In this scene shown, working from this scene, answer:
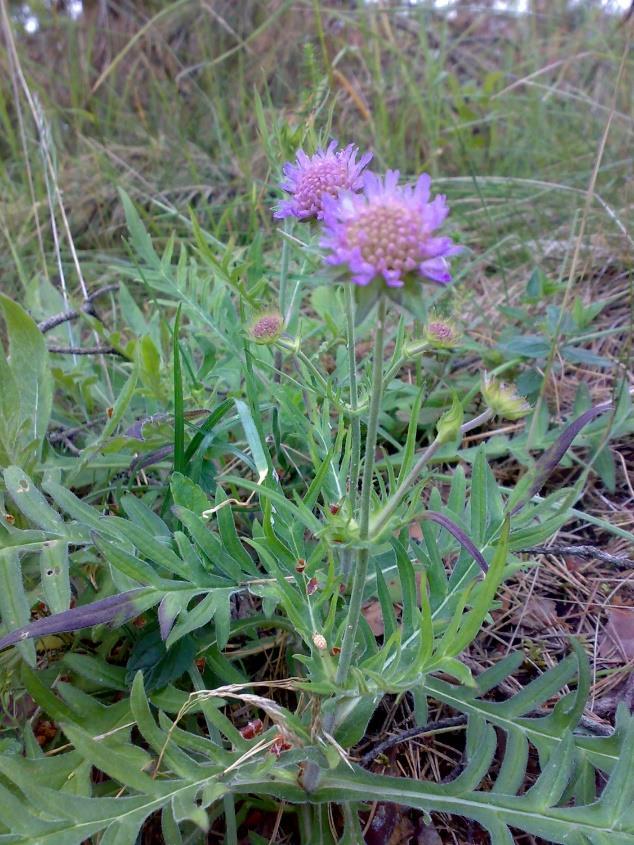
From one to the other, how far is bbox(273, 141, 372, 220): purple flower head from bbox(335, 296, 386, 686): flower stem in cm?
43

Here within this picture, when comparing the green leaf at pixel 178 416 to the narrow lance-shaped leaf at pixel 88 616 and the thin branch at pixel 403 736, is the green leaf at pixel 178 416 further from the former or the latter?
the thin branch at pixel 403 736

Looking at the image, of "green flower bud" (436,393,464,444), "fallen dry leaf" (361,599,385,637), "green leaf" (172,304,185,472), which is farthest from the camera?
"fallen dry leaf" (361,599,385,637)

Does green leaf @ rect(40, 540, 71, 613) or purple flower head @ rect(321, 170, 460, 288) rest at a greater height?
purple flower head @ rect(321, 170, 460, 288)

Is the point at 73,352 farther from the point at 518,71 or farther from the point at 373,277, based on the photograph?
the point at 518,71

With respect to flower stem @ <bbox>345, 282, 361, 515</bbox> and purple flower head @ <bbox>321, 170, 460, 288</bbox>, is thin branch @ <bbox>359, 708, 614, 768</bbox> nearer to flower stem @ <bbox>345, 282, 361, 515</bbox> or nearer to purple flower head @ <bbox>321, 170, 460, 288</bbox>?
flower stem @ <bbox>345, 282, 361, 515</bbox>

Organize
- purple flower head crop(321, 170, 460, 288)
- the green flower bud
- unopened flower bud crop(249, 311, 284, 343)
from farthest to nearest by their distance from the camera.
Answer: unopened flower bud crop(249, 311, 284, 343), the green flower bud, purple flower head crop(321, 170, 460, 288)

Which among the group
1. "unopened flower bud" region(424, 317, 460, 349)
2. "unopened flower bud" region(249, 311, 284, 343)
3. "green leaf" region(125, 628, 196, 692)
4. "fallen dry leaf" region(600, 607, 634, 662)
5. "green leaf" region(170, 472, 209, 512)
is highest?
"unopened flower bud" region(249, 311, 284, 343)

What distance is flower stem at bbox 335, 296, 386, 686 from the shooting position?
963 millimetres

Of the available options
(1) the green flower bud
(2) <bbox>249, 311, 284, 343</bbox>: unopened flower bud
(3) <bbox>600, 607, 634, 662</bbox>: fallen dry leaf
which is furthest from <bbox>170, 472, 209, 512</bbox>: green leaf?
(3) <bbox>600, 607, 634, 662</bbox>: fallen dry leaf

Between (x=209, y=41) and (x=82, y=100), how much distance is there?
0.89 meters

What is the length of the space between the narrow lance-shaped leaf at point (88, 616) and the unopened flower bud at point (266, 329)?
509 mm

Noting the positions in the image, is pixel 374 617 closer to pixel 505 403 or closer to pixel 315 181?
pixel 505 403

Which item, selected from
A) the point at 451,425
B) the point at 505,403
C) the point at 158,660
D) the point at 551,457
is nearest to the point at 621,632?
the point at 551,457

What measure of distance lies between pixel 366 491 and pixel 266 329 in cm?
40
